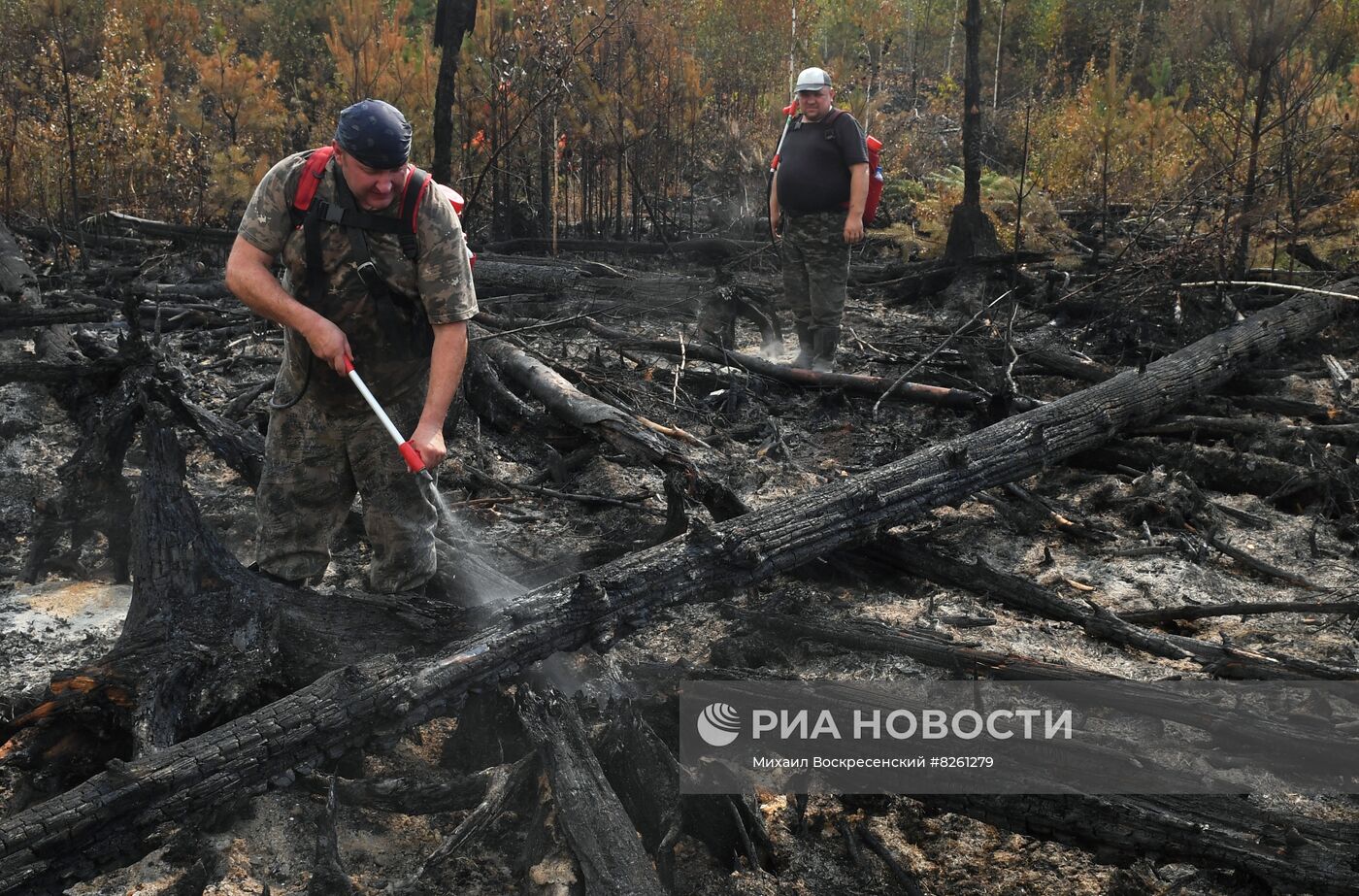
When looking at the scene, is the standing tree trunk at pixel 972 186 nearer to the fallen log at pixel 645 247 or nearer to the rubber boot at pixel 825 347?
the fallen log at pixel 645 247

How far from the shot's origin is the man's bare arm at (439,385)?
322 centimetres

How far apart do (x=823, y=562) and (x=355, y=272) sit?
227 centimetres

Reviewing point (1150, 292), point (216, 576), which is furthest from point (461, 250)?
point (1150, 292)

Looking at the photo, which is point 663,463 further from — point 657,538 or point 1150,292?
point 1150,292

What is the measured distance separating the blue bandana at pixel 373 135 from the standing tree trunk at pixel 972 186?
23.7ft

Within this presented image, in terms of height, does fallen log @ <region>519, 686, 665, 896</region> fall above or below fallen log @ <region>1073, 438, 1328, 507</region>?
below

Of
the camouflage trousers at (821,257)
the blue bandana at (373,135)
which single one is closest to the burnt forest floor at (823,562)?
the camouflage trousers at (821,257)

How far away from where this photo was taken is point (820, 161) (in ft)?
22.5

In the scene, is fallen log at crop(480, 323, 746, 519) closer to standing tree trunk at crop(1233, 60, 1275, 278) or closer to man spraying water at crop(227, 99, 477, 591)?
man spraying water at crop(227, 99, 477, 591)

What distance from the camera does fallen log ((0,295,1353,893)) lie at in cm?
238

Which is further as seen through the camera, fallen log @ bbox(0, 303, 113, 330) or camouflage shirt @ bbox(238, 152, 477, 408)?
fallen log @ bbox(0, 303, 113, 330)

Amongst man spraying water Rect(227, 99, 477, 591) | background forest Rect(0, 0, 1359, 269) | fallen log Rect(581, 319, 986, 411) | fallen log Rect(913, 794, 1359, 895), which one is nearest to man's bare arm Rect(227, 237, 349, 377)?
man spraying water Rect(227, 99, 477, 591)

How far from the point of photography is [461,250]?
3.38 metres

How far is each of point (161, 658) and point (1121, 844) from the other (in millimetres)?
2689
